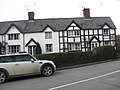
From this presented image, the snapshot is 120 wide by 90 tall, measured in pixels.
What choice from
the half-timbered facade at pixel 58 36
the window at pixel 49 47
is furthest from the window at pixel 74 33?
the window at pixel 49 47

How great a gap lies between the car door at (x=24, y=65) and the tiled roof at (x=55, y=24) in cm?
2485

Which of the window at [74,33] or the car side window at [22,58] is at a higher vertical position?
the window at [74,33]

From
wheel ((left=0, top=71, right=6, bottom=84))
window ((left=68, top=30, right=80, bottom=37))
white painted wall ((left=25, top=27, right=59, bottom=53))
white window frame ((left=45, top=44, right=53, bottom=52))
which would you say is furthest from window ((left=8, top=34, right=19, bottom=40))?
wheel ((left=0, top=71, right=6, bottom=84))

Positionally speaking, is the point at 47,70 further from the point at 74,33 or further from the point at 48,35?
the point at 48,35

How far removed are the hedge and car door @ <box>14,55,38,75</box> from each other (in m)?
Answer: 5.08

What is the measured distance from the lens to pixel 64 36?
3669cm

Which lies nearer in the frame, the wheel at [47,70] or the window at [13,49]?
the wheel at [47,70]

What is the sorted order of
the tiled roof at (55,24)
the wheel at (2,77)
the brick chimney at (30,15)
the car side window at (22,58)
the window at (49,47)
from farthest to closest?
the brick chimney at (30,15) → the tiled roof at (55,24) → the window at (49,47) → the car side window at (22,58) → the wheel at (2,77)

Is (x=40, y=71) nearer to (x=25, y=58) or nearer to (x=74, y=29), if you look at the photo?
(x=25, y=58)

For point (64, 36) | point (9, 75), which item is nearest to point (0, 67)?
point (9, 75)

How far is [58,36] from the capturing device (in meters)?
36.8

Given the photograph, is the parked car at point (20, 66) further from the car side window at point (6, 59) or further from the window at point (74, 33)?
the window at point (74, 33)

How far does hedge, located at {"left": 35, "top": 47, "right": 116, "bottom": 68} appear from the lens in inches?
723

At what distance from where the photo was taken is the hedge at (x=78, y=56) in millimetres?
18359
